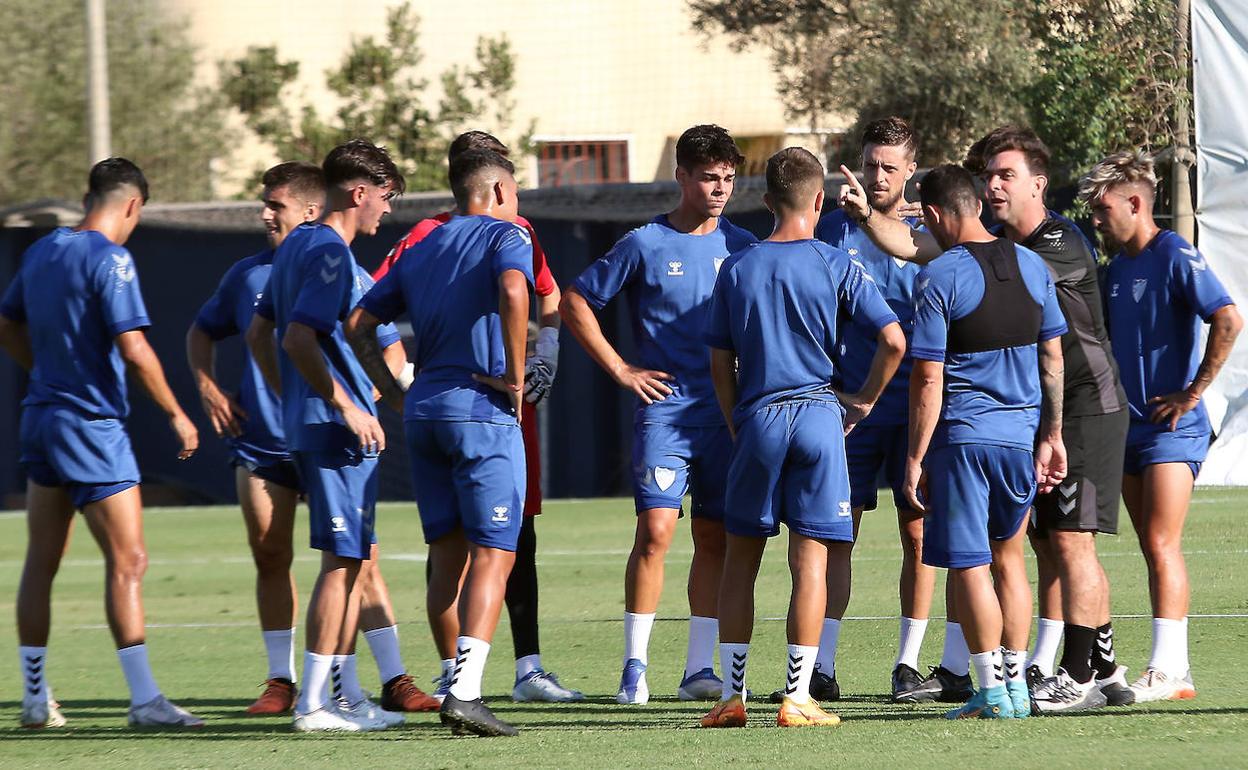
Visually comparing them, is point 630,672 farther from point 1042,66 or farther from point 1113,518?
point 1042,66

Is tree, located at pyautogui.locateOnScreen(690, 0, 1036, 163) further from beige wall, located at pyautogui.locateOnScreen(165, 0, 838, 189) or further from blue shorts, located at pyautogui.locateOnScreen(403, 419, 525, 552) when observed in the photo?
blue shorts, located at pyautogui.locateOnScreen(403, 419, 525, 552)

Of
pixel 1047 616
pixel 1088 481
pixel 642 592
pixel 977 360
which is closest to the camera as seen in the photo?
pixel 977 360

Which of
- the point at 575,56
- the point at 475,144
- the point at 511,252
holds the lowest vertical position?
the point at 511,252

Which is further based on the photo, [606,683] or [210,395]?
[606,683]

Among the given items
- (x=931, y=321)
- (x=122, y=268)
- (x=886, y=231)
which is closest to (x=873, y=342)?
(x=886, y=231)

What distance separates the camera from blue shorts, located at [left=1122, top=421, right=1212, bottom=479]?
7230 mm

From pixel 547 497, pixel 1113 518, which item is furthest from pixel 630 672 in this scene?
pixel 547 497

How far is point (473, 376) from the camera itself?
6.66 m

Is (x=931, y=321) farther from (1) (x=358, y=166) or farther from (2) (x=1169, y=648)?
(1) (x=358, y=166)

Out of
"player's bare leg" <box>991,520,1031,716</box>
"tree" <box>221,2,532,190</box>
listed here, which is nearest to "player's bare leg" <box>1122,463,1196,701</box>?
"player's bare leg" <box>991,520,1031,716</box>

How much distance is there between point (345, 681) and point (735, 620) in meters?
1.65

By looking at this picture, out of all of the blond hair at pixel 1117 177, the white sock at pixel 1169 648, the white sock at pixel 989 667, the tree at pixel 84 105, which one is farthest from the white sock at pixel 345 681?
the tree at pixel 84 105

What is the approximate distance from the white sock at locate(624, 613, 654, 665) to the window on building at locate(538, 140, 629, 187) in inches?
1015

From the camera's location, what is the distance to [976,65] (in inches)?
891
